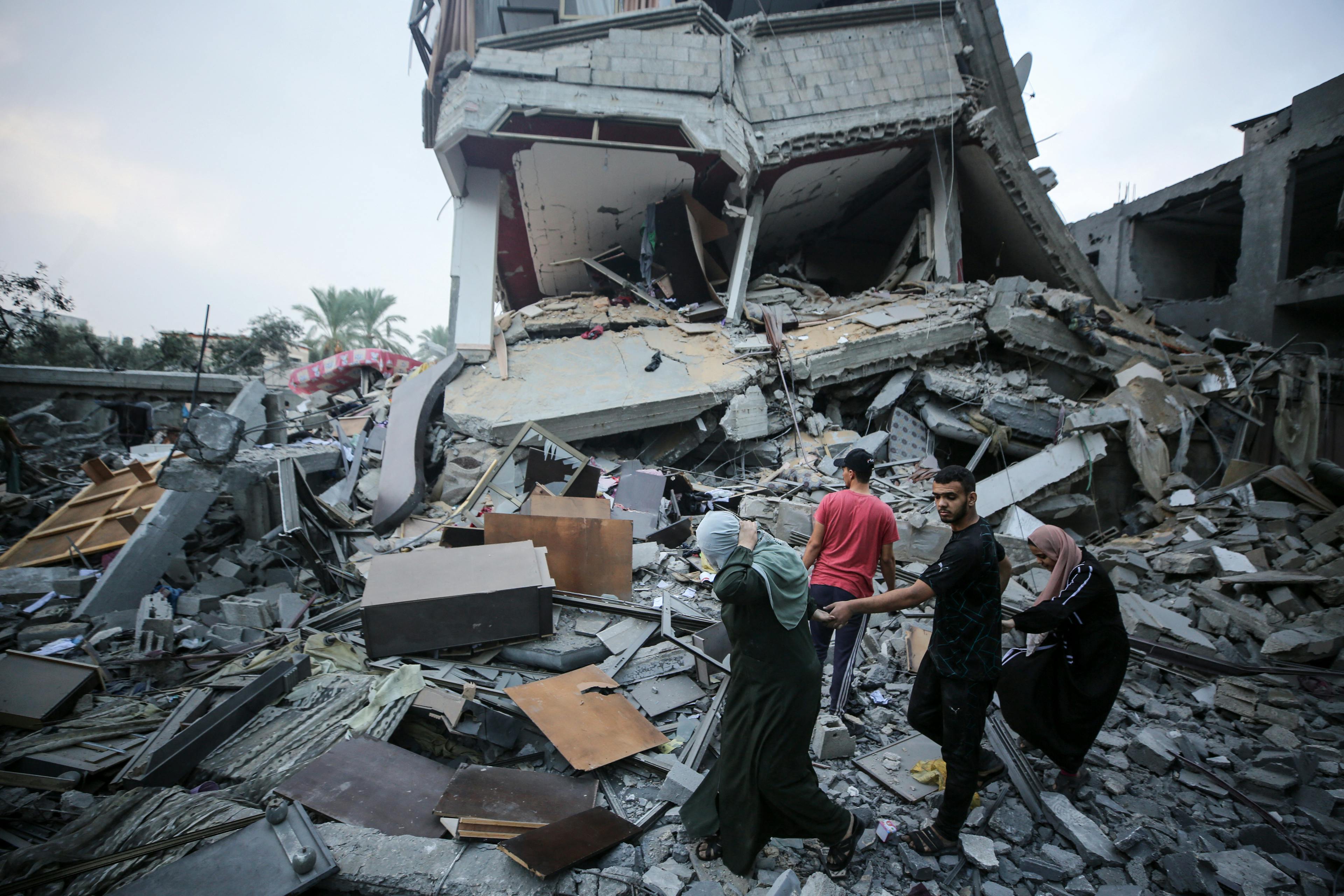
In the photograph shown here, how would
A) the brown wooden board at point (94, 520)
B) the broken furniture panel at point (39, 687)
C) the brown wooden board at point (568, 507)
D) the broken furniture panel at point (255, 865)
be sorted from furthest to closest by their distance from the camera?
the brown wooden board at point (94, 520) → the brown wooden board at point (568, 507) → the broken furniture panel at point (39, 687) → the broken furniture panel at point (255, 865)

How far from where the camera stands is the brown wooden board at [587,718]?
9.72ft

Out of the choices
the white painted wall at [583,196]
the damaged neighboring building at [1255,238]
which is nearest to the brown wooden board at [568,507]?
the white painted wall at [583,196]

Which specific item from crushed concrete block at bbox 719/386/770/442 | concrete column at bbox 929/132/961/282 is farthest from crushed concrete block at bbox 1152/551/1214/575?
concrete column at bbox 929/132/961/282

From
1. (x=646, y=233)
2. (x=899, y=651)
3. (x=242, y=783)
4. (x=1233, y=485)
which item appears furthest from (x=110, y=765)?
(x=1233, y=485)

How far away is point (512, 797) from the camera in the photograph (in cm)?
262

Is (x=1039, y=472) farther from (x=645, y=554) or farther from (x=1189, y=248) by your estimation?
(x=1189, y=248)

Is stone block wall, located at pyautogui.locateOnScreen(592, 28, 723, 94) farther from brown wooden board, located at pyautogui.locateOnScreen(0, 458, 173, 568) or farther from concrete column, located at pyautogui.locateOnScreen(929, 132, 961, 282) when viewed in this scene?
brown wooden board, located at pyautogui.locateOnScreen(0, 458, 173, 568)

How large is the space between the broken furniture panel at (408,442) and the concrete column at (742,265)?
4.42m

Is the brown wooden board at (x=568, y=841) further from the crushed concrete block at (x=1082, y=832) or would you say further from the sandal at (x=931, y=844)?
the crushed concrete block at (x=1082, y=832)

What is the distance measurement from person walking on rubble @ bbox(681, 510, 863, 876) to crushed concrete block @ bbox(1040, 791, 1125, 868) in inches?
42.7

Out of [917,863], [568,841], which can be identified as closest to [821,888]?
[917,863]

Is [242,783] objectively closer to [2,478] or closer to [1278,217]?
[2,478]

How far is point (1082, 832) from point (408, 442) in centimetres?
A: 715

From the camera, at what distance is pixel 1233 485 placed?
6945 millimetres
